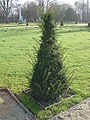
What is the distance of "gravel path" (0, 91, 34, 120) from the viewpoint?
4301 mm

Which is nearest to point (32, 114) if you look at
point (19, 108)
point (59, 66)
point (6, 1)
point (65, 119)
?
point (19, 108)

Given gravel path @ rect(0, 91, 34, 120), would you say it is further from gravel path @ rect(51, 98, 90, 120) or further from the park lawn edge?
gravel path @ rect(51, 98, 90, 120)

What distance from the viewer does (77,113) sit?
443 cm

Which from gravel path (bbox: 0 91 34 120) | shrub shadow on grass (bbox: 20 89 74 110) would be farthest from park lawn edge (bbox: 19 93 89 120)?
gravel path (bbox: 0 91 34 120)

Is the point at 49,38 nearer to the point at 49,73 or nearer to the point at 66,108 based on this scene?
the point at 49,73

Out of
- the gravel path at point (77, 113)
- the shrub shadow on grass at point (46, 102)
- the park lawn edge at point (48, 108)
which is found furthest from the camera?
the shrub shadow on grass at point (46, 102)

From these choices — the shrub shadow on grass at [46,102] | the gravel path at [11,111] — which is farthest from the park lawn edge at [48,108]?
the gravel path at [11,111]

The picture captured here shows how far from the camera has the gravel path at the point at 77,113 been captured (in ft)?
14.0

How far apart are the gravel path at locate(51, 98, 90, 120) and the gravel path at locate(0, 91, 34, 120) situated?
0.63 metres

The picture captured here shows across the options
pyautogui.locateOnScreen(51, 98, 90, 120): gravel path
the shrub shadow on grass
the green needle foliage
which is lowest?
pyautogui.locateOnScreen(51, 98, 90, 120): gravel path

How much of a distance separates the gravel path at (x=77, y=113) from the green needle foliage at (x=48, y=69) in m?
0.49

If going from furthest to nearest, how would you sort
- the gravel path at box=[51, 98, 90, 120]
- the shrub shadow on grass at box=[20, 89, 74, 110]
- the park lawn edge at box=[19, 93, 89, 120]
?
the shrub shadow on grass at box=[20, 89, 74, 110] → the park lawn edge at box=[19, 93, 89, 120] → the gravel path at box=[51, 98, 90, 120]

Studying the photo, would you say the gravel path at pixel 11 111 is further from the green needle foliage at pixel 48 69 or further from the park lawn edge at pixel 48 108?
the green needle foliage at pixel 48 69

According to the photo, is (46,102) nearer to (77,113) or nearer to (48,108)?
(48,108)
